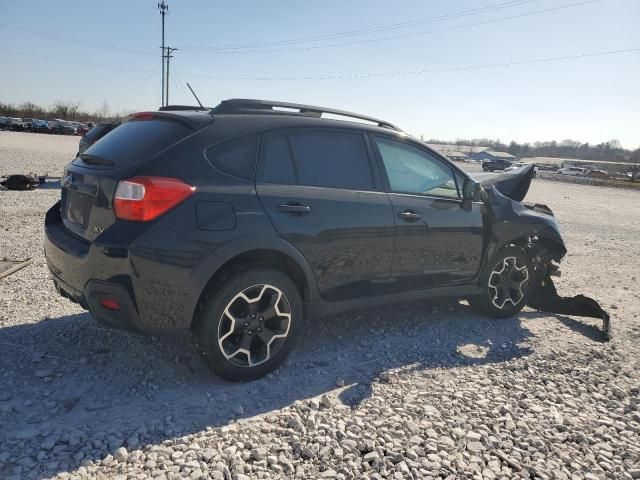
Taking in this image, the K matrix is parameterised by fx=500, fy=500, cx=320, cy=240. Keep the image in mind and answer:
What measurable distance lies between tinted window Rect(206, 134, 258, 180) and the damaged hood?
3218 mm

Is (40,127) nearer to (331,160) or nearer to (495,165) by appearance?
(495,165)

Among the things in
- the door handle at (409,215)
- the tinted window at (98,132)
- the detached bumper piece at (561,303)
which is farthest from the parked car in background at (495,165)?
the door handle at (409,215)

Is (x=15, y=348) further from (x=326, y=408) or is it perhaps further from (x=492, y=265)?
(x=492, y=265)

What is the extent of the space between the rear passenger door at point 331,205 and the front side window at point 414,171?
21 centimetres

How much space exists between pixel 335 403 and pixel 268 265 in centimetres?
102

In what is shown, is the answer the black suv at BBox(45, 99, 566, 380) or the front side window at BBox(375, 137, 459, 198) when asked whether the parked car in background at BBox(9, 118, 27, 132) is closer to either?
the black suv at BBox(45, 99, 566, 380)

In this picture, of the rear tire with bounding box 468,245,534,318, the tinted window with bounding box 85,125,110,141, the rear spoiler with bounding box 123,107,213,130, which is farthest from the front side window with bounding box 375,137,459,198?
the tinted window with bounding box 85,125,110,141

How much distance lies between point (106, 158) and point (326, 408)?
7.18 feet

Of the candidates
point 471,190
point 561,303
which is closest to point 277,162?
point 471,190

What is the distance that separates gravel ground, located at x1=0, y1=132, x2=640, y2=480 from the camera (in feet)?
8.63

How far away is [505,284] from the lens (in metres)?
5.06

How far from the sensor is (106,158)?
3334 mm

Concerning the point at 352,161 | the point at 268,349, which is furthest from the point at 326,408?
the point at 352,161

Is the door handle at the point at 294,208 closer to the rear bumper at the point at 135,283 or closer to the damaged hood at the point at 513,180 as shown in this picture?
the rear bumper at the point at 135,283
